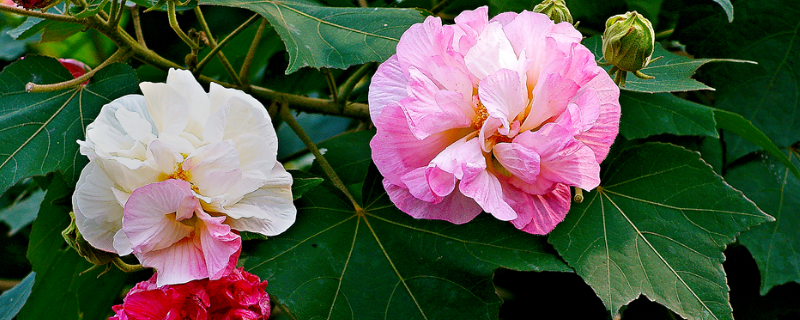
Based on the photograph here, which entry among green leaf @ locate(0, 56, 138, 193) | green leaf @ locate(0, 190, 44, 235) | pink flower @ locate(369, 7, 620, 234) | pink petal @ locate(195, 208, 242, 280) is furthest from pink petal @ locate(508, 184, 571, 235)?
green leaf @ locate(0, 190, 44, 235)

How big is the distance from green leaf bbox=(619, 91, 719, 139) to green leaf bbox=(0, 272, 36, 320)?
80cm

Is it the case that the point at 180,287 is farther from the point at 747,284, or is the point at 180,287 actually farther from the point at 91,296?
the point at 747,284

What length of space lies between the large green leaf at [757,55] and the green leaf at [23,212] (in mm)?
1124

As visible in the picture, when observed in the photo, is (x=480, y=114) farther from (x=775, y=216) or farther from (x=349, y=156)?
(x=775, y=216)

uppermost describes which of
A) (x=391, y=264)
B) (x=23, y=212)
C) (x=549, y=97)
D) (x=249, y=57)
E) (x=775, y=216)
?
(x=549, y=97)

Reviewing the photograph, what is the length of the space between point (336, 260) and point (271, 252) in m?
0.07

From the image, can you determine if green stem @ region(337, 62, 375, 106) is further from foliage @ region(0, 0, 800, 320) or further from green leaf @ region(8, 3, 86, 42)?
green leaf @ region(8, 3, 86, 42)

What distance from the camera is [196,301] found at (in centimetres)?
52

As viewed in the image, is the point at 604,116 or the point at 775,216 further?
the point at 775,216

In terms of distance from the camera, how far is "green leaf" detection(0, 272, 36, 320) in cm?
78

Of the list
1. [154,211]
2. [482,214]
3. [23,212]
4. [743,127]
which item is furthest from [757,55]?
[23,212]

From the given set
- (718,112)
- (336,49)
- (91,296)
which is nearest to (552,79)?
(336,49)

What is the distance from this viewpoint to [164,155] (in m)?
0.50

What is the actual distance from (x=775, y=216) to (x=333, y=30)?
638 mm
